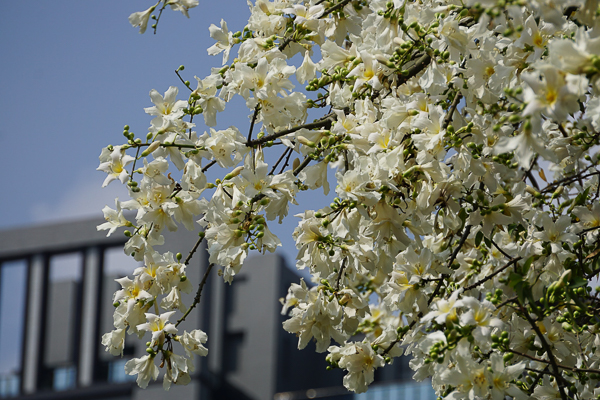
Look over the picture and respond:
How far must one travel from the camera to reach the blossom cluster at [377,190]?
180 centimetres

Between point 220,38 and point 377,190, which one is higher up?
point 220,38

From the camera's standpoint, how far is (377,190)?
178 cm

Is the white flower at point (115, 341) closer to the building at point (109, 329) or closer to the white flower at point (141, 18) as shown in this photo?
the white flower at point (141, 18)

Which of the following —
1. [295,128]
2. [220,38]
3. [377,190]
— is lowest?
[377,190]

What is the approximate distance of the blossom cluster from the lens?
1797 millimetres

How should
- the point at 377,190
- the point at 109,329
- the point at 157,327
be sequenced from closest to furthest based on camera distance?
the point at 377,190 → the point at 157,327 → the point at 109,329

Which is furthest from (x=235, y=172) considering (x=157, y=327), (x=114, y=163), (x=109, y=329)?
(x=109, y=329)

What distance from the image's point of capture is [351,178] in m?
1.72

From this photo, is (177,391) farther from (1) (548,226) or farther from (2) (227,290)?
(1) (548,226)

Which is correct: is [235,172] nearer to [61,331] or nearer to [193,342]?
[193,342]

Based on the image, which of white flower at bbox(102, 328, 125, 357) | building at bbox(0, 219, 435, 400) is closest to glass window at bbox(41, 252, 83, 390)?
building at bbox(0, 219, 435, 400)

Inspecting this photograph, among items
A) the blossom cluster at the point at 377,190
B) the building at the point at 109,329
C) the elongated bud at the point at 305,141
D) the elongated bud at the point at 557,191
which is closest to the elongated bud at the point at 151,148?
the blossom cluster at the point at 377,190

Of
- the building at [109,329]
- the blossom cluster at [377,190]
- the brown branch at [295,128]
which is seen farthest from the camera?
the building at [109,329]

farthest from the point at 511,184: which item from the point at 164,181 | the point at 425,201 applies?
the point at 164,181
